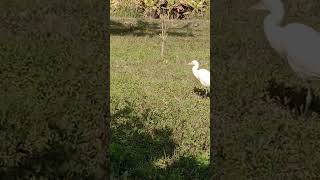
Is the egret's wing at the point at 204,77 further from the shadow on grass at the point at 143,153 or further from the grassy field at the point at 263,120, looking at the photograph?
the shadow on grass at the point at 143,153

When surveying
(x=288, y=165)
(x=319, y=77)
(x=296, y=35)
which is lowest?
(x=288, y=165)

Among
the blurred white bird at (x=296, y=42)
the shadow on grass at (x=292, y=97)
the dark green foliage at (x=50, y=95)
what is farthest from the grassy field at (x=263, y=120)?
the dark green foliage at (x=50, y=95)

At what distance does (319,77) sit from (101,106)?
2.03m

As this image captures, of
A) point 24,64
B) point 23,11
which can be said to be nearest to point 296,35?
point 24,64

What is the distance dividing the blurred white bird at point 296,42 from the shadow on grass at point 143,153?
3.91 feet

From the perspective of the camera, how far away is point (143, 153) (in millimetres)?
4949

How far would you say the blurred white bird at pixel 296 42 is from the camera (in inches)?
185

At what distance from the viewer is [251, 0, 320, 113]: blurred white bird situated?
4.69 metres

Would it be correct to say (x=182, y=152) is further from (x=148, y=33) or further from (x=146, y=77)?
(x=148, y=33)

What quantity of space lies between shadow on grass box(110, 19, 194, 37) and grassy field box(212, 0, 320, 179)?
23.9 ft

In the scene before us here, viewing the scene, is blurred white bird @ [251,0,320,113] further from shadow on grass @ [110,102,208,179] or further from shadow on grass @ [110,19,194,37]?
shadow on grass @ [110,19,194,37]

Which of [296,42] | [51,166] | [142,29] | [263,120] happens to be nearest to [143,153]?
[51,166]

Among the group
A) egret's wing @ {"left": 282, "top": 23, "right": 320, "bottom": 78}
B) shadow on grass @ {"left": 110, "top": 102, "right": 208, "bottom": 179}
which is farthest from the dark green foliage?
egret's wing @ {"left": 282, "top": 23, "right": 320, "bottom": 78}

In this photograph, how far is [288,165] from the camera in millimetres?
4656
